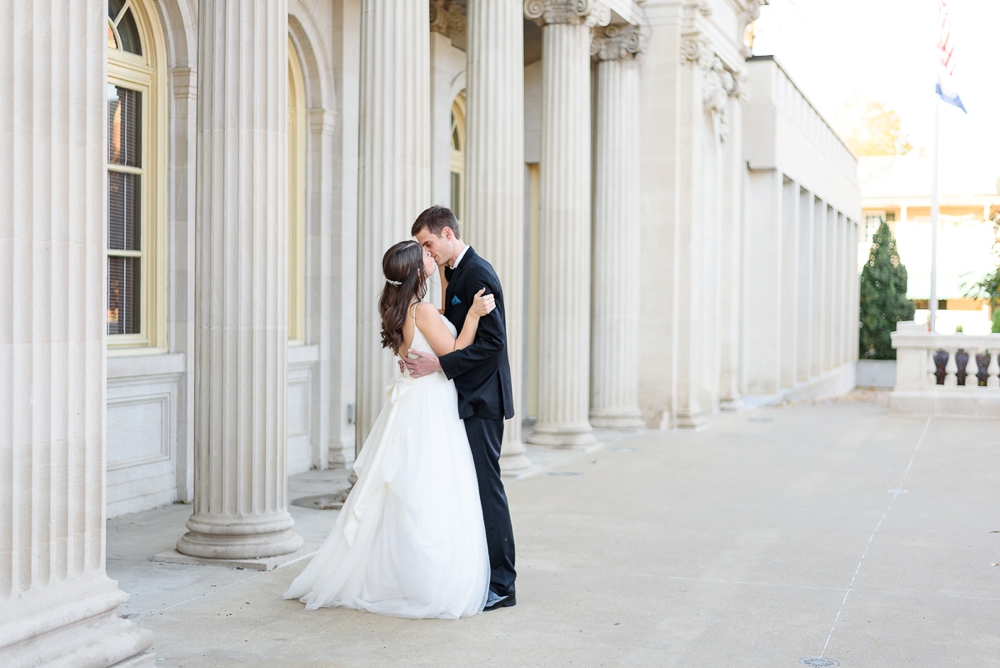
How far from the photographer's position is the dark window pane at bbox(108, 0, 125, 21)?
9.12 meters

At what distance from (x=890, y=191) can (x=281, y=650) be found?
54129mm

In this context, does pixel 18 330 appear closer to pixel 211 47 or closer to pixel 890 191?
pixel 211 47

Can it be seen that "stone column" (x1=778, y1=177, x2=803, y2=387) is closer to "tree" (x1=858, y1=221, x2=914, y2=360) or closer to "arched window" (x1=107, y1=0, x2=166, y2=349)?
"tree" (x1=858, y1=221, x2=914, y2=360)

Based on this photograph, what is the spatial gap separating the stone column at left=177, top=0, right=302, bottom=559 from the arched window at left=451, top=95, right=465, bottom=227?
27.3ft

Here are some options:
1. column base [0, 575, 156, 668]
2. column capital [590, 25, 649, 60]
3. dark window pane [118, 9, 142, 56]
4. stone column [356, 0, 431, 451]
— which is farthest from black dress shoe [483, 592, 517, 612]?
column capital [590, 25, 649, 60]

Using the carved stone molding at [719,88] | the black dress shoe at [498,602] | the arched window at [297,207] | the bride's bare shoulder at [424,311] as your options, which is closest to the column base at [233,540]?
the black dress shoe at [498,602]

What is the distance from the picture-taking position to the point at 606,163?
50.7 ft

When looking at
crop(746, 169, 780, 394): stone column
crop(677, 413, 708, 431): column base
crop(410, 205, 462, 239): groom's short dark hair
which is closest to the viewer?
crop(410, 205, 462, 239): groom's short dark hair

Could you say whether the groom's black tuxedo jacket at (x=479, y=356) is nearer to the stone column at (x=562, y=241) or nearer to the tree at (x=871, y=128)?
the stone column at (x=562, y=241)

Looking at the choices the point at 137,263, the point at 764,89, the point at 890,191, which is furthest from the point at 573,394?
the point at 890,191

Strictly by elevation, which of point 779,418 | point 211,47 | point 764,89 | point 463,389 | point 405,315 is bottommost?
point 779,418

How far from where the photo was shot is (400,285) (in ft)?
19.7

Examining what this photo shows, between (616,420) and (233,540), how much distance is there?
9.18m

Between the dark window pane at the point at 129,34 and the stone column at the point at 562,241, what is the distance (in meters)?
5.45
